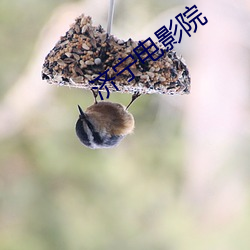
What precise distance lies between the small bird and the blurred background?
5.05ft

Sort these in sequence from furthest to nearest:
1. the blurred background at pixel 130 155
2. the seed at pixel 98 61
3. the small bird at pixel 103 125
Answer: the blurred background at pixel 130 155, the small bird at pixel 103 125, the seed at pixel 98 61

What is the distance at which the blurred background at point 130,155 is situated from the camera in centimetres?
287

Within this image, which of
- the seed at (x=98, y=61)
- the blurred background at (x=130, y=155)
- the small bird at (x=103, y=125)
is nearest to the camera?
the seed at (x=98, y=61)

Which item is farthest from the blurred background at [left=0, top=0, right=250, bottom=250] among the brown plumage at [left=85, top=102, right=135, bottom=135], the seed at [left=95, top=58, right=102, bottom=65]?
the seed at [left=95, top=58, right=102, bottom=65]

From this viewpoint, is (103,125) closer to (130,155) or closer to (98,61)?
(98,61)

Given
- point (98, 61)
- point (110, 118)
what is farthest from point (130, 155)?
point (98, 61)

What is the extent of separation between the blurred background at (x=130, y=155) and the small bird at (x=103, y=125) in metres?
1.54

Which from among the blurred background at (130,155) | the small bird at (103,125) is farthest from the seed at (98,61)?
Answer: the blurred background at (130,155)

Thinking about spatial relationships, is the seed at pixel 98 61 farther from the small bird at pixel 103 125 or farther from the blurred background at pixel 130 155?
the blurred background at pixel 130 155

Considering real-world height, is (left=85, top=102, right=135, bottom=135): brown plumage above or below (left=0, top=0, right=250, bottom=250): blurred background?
below

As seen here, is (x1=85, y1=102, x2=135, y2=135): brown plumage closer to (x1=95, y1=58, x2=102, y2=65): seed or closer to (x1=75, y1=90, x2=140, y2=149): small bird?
(x1=75, y1=90, x2=140, y2=149): small bird

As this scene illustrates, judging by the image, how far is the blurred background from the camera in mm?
2869
